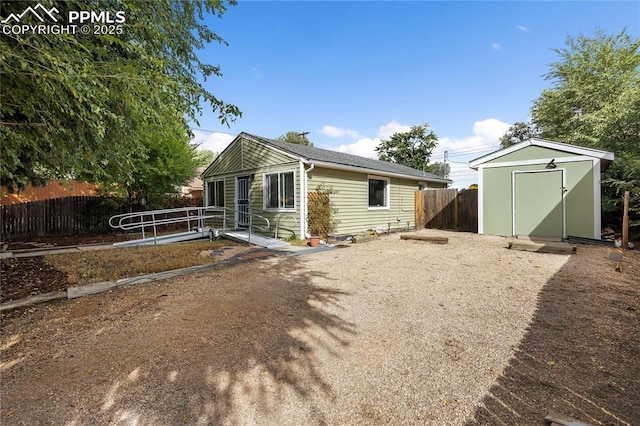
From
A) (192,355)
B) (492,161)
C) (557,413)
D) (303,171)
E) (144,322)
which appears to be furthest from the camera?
(492,161)

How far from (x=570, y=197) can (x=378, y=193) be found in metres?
6.25

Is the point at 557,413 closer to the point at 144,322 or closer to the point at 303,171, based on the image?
the point at 144,322

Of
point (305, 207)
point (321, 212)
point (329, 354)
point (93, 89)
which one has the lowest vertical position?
point (329, 354)

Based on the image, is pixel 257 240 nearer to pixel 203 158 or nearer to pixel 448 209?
pixel 448 209

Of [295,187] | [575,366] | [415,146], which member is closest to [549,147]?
[295,187]

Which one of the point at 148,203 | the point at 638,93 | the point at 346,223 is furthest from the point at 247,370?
the point at 638,93

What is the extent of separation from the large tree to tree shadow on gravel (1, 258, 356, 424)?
6.75 ft

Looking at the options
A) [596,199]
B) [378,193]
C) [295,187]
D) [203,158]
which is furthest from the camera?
[203,158]

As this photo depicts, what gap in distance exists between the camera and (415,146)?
30.9 meters

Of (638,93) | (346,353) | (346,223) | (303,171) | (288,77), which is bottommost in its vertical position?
(346,353)

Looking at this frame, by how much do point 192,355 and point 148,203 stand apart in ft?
43.5

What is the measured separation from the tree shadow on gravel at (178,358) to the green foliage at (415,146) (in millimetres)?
29067

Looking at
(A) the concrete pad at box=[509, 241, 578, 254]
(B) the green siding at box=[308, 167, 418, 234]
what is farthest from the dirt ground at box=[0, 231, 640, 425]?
(B) the green siding at box=[308, 167, 418, 234]

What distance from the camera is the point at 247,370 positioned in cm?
236
